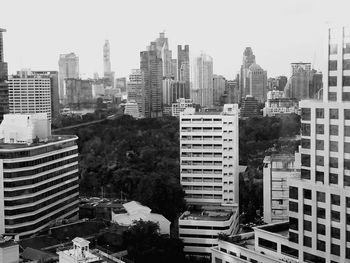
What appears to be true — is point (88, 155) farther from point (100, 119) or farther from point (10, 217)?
point (10, 217)

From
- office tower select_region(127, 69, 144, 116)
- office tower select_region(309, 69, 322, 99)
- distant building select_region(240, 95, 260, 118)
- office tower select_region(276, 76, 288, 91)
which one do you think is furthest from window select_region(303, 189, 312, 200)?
office tower select_region(127, 69, 144, 116)

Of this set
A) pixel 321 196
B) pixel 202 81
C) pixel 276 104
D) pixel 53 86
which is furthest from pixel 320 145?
pixel 53 86

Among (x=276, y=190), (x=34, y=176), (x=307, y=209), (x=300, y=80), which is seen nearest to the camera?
(x=307, y=209)

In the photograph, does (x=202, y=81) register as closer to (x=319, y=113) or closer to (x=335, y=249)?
(x=319, y=113)

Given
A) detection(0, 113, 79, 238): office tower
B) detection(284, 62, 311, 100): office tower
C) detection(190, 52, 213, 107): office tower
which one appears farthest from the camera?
detection(190, 52, 213, 107): office tower

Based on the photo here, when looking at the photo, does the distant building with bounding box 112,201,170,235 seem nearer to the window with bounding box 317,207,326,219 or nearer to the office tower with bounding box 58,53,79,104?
the window with bounding box 317,207,326,219

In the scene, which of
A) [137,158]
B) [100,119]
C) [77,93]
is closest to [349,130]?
[137,158]

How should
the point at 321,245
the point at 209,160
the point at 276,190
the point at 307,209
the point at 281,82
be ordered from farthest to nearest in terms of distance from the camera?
the point at 281,82 < the point at 209,160 < the point at 276,190 < the point at 307,209 < the point at 321,245
